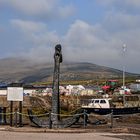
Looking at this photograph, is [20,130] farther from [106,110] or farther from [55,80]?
[106,110]

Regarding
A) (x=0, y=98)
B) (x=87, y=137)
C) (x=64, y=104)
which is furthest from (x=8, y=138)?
(x=0, y=98)

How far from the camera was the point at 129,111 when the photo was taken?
5050 centimetres

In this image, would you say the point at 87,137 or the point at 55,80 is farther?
the point at 55,80

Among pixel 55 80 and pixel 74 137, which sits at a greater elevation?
pixel 55 80

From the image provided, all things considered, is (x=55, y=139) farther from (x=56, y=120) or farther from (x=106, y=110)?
(x=106, y=110)

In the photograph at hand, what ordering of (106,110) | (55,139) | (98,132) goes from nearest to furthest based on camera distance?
(55,139), (98,132), (106,110)

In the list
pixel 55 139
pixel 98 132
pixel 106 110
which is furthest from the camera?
pixel 106 110

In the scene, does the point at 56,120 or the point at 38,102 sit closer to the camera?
the point at 56,120

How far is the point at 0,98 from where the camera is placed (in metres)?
64.6

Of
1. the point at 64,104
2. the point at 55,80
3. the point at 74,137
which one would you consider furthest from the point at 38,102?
the point at 74,137

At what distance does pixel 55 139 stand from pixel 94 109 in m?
27.6

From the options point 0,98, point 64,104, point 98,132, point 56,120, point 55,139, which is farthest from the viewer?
point 0,98

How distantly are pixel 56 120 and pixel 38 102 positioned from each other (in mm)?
30409

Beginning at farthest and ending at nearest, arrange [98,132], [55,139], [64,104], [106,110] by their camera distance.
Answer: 1. [64,104]
2. [106,110]
3. [98,132]
4. [55,139]
